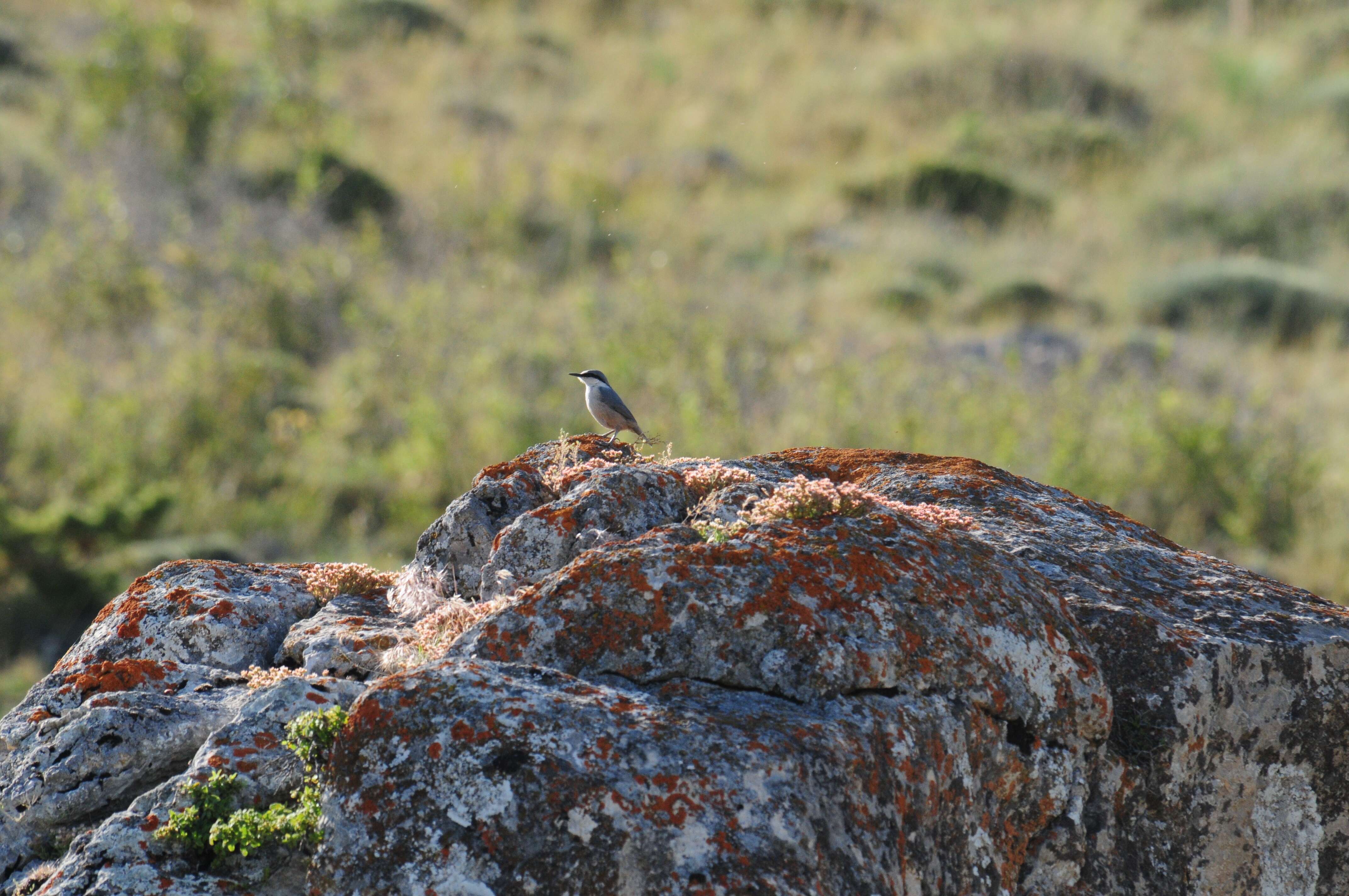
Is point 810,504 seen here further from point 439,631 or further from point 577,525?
point 439,631

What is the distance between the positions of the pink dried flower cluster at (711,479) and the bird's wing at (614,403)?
1647mm

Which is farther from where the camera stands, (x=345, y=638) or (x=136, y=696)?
(x=345, y=638)

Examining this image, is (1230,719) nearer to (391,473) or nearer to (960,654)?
(960,654)

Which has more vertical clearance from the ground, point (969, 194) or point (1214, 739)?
point (1214, 739)

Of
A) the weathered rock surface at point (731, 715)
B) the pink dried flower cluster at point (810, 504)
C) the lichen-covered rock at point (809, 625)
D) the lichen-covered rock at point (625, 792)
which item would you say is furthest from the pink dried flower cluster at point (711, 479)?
the lichen-covered rock at point (625, 792)

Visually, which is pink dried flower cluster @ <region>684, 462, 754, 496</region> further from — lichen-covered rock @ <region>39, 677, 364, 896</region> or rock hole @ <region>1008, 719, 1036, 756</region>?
lichen-covered rock @ <region>39, 677, 364, 896</region>

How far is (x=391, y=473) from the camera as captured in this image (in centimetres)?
1292

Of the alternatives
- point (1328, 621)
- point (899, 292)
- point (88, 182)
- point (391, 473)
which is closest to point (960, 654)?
point (1328, 621)

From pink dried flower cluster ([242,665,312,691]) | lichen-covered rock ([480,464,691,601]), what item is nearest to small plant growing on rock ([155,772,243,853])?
pink dried flower cluster ([242,665,312,691])

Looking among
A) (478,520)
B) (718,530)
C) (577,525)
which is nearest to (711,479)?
(577,525)

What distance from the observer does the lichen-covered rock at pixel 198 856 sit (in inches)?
112

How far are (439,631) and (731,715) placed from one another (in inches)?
46.2

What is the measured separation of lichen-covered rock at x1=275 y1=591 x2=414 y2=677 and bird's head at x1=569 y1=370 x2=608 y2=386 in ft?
6.72

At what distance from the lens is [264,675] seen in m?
3.72
